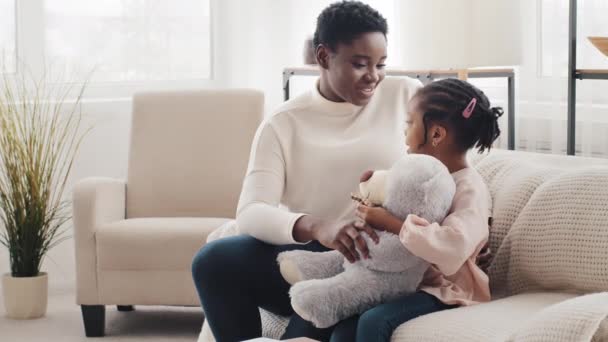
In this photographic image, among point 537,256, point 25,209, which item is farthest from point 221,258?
point 25,209

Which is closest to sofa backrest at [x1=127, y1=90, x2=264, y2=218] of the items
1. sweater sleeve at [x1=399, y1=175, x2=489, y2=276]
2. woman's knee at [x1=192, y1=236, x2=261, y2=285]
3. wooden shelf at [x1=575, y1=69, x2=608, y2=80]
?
wooden shelf at [x1=575, y1=69, x2=608, y2=80]

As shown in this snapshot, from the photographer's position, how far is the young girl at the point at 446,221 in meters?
1.93

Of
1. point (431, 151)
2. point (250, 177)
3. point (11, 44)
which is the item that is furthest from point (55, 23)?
point (431, 151)

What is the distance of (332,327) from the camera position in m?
2.07

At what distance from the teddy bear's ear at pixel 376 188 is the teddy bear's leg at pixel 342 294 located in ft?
0.49

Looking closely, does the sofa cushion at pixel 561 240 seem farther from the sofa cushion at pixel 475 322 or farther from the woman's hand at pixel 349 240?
the woman's hand at pixel 349 240

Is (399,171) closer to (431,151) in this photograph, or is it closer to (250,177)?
(431,151)

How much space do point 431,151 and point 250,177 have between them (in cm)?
44

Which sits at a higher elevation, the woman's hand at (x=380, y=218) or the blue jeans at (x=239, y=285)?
the woman's hand at (x=380, y=218)

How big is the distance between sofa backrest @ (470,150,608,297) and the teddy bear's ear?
12.4 inches

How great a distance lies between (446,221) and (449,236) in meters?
0.05

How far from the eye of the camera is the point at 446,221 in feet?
6.53

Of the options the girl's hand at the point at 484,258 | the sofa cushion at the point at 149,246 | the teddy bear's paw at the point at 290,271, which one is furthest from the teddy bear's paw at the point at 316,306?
the sofa cushion at the point at 149,246

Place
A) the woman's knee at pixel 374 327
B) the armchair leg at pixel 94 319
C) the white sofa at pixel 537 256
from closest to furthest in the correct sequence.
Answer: the white sofa at pixel 537 256 < the woman's knee at pixel 374 327 < the armchair leg at pixel 94 319
